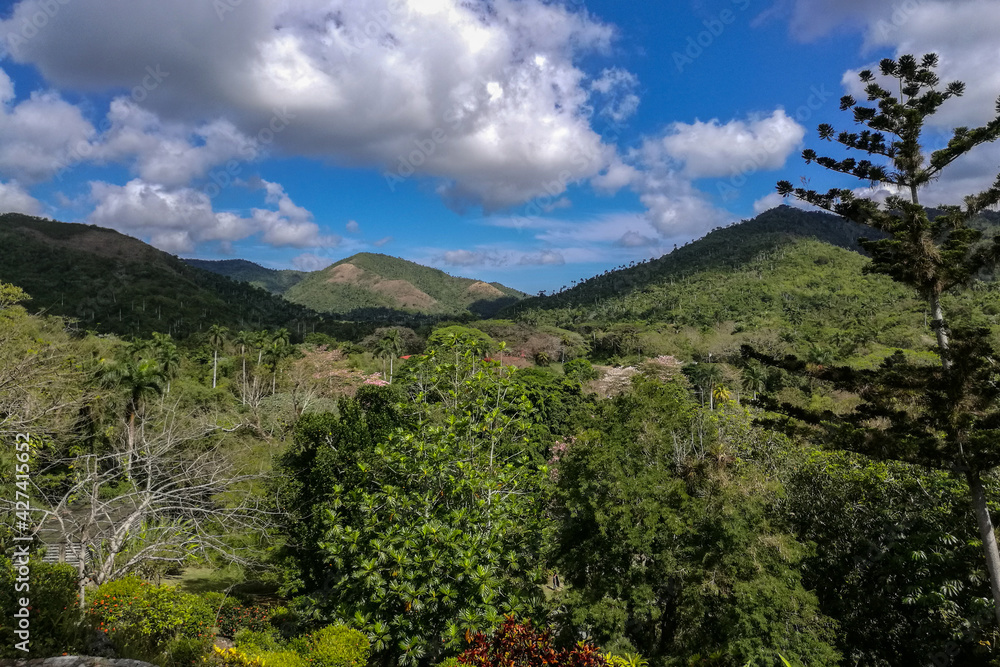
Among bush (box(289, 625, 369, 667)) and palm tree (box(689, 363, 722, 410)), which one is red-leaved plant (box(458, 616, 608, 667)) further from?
palm tree (box(689, 363, 722, 410))

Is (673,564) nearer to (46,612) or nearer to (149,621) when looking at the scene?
(149,621)

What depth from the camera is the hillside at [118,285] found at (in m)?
73.4

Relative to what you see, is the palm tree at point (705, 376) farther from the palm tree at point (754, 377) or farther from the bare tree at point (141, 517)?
the bare tree at point (141, 517)

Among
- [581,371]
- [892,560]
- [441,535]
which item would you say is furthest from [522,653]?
[581,371]

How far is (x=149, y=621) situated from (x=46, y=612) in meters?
1.90

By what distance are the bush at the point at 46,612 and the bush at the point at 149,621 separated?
45 cm

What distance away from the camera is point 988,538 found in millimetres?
8586

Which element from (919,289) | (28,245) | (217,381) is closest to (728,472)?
(919,289)

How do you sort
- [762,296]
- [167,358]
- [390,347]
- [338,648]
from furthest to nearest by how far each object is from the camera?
[762,296] → [390,347] → [167,358] → [338,648]

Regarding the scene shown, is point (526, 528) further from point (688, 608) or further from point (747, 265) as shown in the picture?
point (747, 265)

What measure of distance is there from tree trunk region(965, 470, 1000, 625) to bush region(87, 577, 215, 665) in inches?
492

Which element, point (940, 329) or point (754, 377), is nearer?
point (940, 329)

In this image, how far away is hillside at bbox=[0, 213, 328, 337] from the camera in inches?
2891

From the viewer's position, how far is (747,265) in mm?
121375
